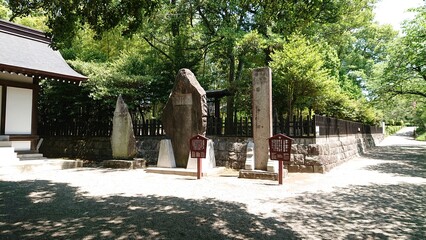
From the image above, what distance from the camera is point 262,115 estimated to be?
8.66 m

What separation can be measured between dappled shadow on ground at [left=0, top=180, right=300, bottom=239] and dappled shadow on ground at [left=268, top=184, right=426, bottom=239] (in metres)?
0.53

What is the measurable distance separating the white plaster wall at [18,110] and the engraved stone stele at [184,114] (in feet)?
19.5

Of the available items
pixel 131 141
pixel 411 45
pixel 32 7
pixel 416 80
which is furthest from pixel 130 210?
pixel 416 80

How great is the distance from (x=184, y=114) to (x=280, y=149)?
12.5ft

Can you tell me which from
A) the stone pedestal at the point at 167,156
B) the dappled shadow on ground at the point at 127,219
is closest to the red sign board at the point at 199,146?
the stone pedestal at the point at 167,156

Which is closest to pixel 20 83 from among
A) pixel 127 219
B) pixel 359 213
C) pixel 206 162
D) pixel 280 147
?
pixel 206 162

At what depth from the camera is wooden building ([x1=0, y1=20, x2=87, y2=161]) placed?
10164mm

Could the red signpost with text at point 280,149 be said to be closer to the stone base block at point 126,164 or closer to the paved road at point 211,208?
the paved road at point 211,208

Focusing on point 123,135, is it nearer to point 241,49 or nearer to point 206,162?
point 206,162

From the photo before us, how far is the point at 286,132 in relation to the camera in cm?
990

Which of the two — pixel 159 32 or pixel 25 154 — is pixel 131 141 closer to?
pixel 25 154

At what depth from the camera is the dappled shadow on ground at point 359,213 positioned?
3941 millimetres

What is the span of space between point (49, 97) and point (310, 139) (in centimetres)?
1334

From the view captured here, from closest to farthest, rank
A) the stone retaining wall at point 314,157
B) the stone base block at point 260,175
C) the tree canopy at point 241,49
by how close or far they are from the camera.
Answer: the tree canopy at point 241,49 → the stone base block at point 260,175 → the stone retaining wall at point 314,157
